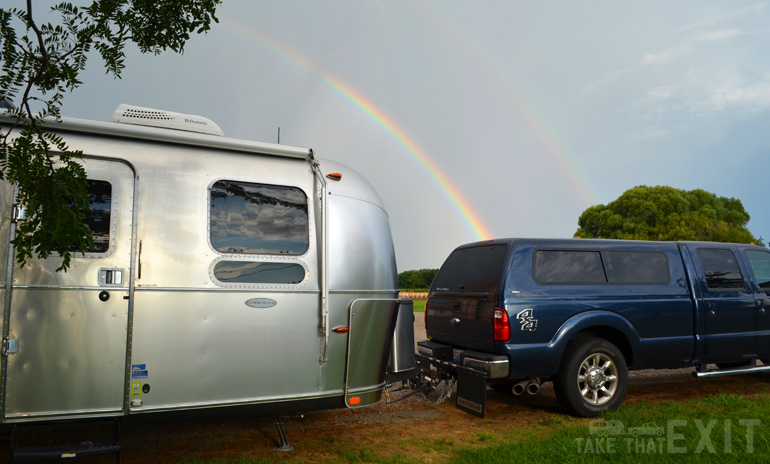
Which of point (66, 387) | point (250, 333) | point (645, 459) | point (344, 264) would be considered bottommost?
point (645, 459)

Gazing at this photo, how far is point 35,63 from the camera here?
3861mm

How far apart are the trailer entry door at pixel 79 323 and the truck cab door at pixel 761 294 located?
821 cm

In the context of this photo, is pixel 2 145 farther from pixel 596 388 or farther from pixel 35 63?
pixel 596 388

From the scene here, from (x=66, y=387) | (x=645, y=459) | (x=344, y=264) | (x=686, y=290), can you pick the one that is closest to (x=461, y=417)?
(x=645, y=459)

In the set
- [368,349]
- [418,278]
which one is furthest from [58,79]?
[418,278]

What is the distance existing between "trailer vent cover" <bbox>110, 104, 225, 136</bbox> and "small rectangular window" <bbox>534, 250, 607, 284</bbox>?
3.95m

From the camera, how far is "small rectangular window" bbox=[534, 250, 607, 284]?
22.5 feet

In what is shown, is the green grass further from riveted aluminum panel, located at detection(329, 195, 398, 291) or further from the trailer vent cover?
the trailer vent cover

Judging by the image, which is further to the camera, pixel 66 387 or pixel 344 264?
pixel 344 264

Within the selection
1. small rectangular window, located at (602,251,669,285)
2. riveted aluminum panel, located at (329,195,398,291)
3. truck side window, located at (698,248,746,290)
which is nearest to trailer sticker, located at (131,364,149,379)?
riveted aluminum panel, located at (329,195,398,291)

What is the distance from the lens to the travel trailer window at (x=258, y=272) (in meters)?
4.96

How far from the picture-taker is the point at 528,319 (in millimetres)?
6480

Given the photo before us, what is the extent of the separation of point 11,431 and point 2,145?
86.8 inches

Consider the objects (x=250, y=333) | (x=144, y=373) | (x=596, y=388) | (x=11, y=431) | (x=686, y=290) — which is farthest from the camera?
(x=686, y=290)
